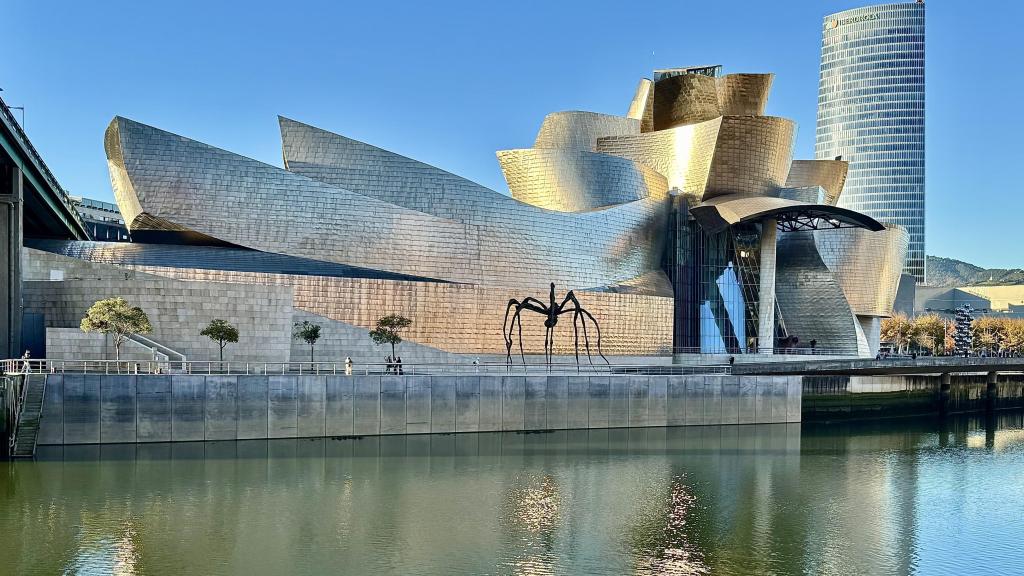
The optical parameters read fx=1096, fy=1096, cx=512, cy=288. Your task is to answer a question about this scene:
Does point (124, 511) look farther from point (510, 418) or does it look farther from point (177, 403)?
point (510, 418)

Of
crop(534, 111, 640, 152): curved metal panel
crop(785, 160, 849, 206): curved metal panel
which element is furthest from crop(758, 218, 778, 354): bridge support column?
crop(534, 111, 640, 152): curved metal panel

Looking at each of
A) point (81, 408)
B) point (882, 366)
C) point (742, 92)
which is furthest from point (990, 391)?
point (81, 408)

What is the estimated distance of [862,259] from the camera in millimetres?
63031

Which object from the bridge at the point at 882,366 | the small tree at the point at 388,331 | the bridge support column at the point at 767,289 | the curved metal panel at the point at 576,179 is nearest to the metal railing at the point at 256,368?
the small tree at the point at 388,331

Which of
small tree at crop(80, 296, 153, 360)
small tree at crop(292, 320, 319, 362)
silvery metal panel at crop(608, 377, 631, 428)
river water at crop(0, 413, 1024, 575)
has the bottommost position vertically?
river water at crop(0, 413, 1024, 575)

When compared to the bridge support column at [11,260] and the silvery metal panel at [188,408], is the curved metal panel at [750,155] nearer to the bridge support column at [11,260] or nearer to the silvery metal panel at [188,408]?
the silvery metal panel at [188,408]

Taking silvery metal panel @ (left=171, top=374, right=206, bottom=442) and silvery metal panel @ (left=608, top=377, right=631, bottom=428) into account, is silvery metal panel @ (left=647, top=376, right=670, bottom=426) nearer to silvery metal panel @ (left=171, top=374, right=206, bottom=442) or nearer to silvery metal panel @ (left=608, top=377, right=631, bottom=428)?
silvery metal panel @ (left=608, top=377, right=631, bottom=428)

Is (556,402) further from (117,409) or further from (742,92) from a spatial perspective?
(742,92)

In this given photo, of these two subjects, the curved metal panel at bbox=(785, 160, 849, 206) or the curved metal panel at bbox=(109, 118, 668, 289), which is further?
the curved metal panel at bbox=(785, 160, 849, 206)

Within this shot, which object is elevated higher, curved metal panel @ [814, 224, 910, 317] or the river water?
curved metal panel @ [814, 224, 910, 317]

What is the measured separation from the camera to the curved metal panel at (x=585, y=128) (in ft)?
208

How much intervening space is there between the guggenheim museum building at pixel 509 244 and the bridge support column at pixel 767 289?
Answer: 110 mm

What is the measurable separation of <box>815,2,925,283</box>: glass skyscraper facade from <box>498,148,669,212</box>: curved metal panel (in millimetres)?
99309

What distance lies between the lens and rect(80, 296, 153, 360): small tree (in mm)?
31656
